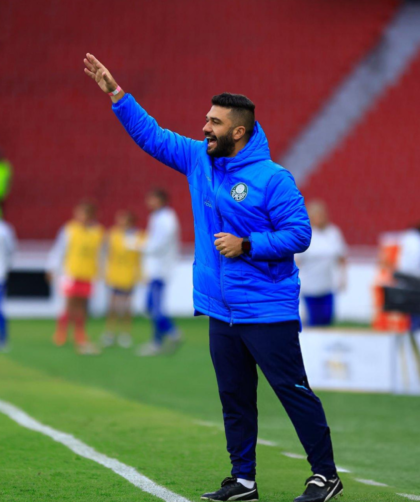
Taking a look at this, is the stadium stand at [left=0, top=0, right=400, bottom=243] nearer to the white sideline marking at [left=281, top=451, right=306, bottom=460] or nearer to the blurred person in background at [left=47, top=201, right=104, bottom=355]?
the blurred person in background at [left=47, top=201, right=104, bottom=355]

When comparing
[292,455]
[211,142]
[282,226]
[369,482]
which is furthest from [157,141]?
[292,455]

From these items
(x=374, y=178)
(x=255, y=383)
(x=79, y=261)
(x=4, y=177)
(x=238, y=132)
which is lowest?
(x=255, y=383)

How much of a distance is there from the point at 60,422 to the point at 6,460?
1608 mm

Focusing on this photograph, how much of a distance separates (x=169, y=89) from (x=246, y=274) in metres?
17.9

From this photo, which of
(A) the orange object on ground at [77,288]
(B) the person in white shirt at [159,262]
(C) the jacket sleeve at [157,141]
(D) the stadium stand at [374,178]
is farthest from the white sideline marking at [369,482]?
(D) the stadium stand at [374,178]

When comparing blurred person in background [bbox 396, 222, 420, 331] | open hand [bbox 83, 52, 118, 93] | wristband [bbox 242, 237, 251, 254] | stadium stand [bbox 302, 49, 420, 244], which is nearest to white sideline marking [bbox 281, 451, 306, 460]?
wristband [bbox 242, 237, 251, 254]

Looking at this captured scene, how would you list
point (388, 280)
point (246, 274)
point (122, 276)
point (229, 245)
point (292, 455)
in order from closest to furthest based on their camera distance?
point (229, 245)
point (246, 274)
point (292, 455)
point (122, 276)
point (388, 280)

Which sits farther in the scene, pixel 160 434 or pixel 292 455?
pixel 160 434

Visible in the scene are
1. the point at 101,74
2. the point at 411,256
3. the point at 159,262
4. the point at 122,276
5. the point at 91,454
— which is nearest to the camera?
the point at 101,74

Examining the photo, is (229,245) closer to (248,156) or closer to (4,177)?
(248,156)

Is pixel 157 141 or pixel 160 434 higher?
pixel 157 141

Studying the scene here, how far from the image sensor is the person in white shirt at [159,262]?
1353 centimetres

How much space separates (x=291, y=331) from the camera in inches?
195

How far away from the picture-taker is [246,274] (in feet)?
16.1
